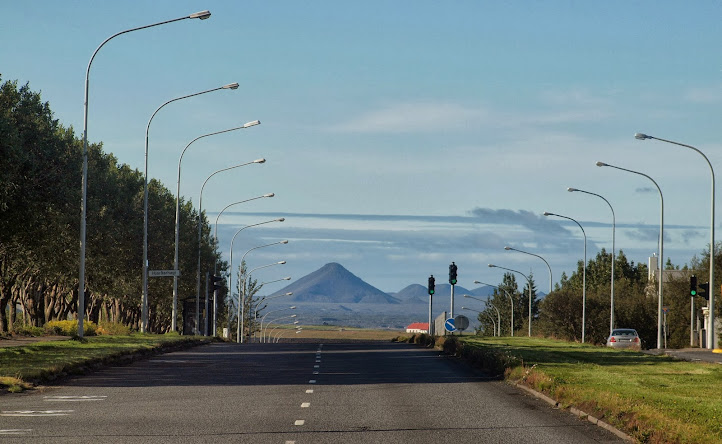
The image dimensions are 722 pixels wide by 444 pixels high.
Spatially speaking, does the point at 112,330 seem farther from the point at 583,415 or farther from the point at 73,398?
the point at 583,415

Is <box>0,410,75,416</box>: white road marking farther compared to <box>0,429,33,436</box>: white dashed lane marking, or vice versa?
<box>0,410,75,416</box>: white road marking

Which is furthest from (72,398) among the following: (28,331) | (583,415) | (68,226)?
(68,226)

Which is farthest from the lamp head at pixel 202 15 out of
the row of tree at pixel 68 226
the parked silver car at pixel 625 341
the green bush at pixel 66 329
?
the parked silver car at pixel 625 341

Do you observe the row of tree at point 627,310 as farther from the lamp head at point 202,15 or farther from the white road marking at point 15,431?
the white road marking at point 15,431

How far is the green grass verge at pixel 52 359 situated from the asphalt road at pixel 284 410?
619mm

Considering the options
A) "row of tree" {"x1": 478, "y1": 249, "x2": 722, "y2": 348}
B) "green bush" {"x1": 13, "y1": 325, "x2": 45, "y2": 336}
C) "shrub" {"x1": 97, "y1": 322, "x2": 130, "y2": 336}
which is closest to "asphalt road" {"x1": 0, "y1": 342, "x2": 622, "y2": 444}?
"green bush" {"x1": 13, "y1": 325, "x2": 45, "y2": 336}

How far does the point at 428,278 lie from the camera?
5388 cm

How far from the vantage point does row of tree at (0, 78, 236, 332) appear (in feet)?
116

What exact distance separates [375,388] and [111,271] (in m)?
40.7

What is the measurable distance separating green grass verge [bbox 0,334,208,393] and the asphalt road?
62 centimetres

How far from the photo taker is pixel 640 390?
1920cm

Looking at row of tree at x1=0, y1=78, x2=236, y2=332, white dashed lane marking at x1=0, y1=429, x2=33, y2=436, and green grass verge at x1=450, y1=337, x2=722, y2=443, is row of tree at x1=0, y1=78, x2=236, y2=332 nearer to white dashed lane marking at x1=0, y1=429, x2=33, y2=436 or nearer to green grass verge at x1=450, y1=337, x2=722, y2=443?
green grass verge at x1=450, y1=337, x2=722, y2=443

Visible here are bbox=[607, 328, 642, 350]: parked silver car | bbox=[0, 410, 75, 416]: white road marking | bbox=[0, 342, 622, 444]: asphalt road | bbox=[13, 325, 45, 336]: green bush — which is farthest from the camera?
bbox=[607, 328, 642, 350]: parked silver car

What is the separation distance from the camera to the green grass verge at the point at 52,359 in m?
20.5
